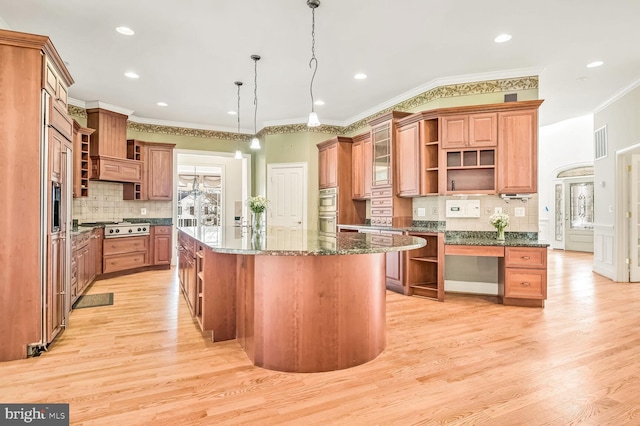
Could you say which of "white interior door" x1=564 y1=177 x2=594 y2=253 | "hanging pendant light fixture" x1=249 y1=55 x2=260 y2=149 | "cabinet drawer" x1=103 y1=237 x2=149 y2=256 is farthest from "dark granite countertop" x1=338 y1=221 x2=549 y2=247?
"white interior door" x1=564 y1=177 x2=594 y2=253

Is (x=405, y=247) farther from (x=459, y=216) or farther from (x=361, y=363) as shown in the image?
(x=459, y=216)

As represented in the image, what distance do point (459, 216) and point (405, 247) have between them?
2750 millimetres

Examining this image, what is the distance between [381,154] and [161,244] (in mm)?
4396

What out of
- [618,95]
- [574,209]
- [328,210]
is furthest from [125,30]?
[574,209]

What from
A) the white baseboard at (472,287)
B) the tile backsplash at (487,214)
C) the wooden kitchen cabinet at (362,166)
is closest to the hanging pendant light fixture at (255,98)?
the wooden kitchen cabinet at (362,166)

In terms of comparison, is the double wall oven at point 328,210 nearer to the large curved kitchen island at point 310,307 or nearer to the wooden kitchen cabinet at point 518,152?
the wooden kitchen cabinet at point 518,152

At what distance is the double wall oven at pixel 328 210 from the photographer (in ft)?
21.5

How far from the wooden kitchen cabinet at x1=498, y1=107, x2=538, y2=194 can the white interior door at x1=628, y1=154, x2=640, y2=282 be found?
95.2 inches

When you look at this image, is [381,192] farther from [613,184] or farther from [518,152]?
[613,184]

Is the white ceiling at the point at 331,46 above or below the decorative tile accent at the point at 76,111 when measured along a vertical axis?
above

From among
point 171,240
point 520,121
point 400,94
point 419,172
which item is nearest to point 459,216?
Result: point 419,172

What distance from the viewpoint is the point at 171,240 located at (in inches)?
269

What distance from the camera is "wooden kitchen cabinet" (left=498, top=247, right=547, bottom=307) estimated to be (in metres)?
4.10

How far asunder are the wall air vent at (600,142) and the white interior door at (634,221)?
58cm
